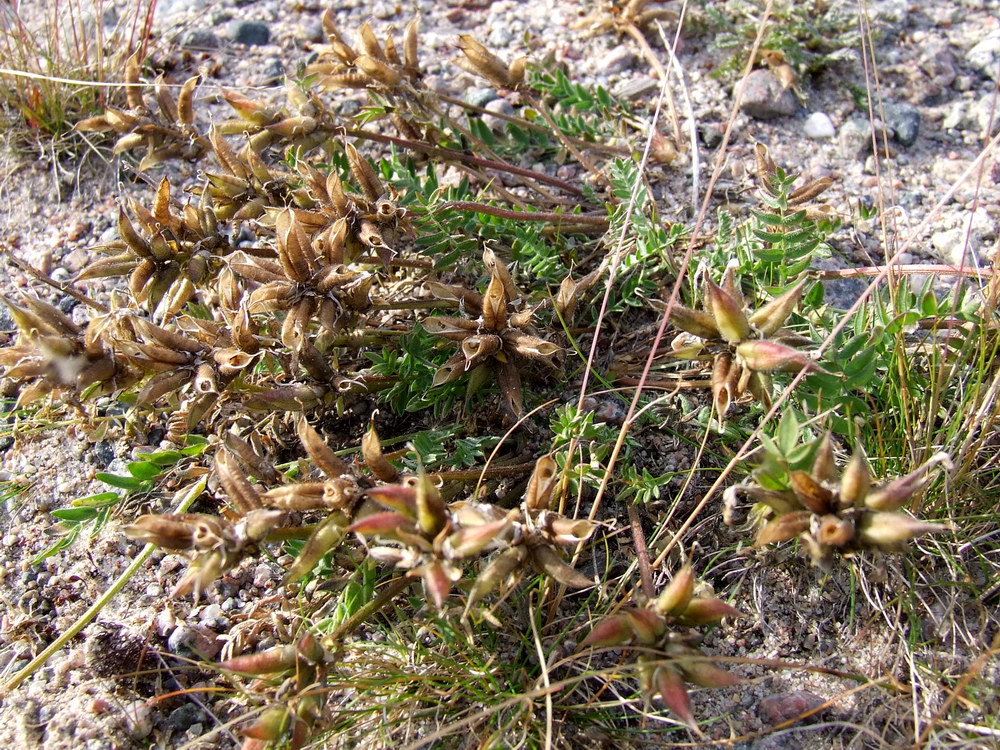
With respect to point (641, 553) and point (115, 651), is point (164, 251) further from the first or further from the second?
point (641, 553)

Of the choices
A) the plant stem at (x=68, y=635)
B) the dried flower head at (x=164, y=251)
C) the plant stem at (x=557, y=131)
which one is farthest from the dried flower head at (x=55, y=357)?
the plant stem at (x=557, y=131)

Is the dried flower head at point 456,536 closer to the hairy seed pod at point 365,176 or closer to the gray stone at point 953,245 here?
the hairy seed pod at point 365,176

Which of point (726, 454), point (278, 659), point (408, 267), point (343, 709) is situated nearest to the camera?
point (278, 659)

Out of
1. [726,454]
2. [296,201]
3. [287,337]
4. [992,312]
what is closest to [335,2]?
[296,201]

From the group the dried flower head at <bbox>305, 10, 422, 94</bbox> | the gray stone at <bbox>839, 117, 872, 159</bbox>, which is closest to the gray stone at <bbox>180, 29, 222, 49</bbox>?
the dried flower head at <bbox>305, 10, 422, 94</bbox>

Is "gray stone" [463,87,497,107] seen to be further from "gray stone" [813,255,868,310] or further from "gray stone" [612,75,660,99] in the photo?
"gray stone" [813,255,868,310]

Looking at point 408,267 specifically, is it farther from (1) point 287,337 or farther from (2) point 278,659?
(2) point 278,659

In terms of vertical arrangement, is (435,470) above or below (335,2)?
below
